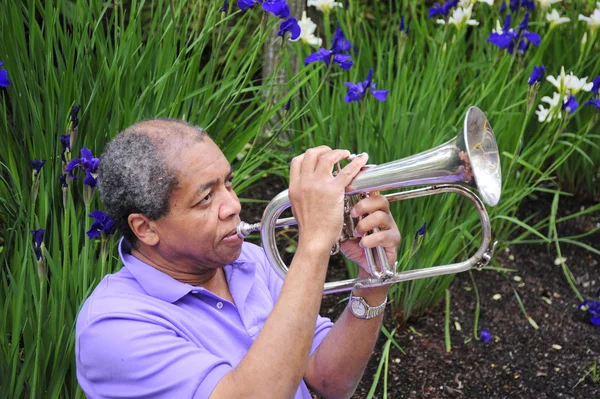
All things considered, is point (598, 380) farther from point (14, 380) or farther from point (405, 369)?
point (14, 380)

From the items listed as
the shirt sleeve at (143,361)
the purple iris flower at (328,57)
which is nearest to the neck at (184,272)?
the shirt sleeve at (143,361)

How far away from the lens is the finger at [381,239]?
70.7 inches

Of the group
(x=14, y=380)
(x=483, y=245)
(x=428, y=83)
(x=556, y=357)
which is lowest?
(x=556, y=357)

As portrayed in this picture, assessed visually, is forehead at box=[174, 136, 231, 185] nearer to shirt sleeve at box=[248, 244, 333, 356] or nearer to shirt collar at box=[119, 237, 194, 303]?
shirt collar at box=[119, 237, 194, 303]

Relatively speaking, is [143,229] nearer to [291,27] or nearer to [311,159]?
[311,159]

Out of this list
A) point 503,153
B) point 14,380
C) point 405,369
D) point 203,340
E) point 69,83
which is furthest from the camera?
point 503,153

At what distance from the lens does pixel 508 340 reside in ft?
10.4

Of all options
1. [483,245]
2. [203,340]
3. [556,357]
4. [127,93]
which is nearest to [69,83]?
[127,93]

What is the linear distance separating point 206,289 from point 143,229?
0.20 m

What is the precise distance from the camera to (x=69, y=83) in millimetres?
2631

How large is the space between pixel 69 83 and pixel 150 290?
1.06 meters

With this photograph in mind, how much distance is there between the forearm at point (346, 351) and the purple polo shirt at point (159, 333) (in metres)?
0.08

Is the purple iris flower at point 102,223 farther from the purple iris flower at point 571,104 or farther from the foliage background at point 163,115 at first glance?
the purple iris flower at point 571,104

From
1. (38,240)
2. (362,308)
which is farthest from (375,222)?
(38,240)
